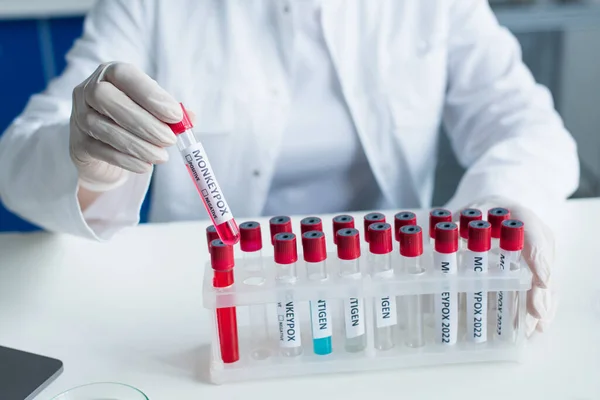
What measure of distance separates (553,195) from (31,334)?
692mm

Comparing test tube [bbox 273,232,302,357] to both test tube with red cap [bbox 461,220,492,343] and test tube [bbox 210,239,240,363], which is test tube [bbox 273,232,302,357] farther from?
test tube with red cap [bbox 461,220,492,343]

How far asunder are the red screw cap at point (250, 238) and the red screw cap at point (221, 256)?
29mm

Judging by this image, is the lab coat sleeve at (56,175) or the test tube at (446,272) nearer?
the test tube at (446,272)

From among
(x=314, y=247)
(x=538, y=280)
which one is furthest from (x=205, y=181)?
(x=538, y=280)

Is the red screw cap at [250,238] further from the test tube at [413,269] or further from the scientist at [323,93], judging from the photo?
the scientist at [323,93]

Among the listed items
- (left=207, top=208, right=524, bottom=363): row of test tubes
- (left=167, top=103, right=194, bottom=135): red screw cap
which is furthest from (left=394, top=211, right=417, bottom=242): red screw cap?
(left=167, top=103, right=194, bottom=135): red screw cap

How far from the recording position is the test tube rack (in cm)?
64

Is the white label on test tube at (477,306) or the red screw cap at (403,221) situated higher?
the red screw cap at (403,221)

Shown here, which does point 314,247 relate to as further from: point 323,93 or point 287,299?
point 323,93

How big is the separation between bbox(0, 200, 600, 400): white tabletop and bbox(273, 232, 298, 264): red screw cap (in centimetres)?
12

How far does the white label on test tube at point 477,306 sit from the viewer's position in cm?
65

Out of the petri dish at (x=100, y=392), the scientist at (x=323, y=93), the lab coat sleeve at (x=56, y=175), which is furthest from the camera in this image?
the scientist at (x=323, y=93)

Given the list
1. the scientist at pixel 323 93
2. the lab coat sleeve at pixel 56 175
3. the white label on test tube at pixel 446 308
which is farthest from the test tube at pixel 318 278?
the scientist at pixel 323 93

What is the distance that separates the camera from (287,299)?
25.3 inches
